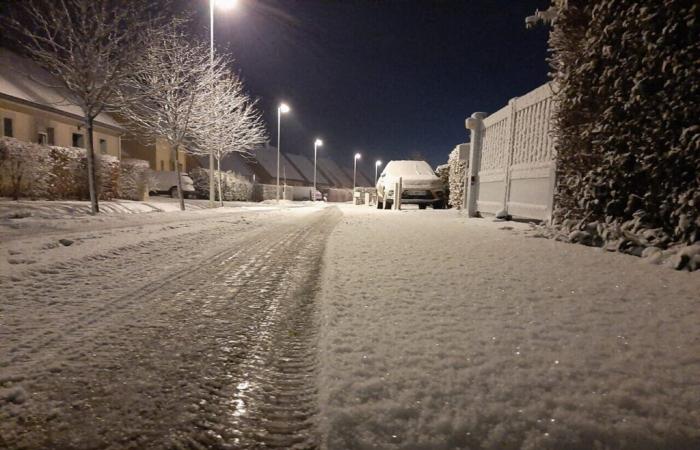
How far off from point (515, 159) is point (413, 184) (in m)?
5.56

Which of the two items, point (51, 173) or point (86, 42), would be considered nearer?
point (86, 42)

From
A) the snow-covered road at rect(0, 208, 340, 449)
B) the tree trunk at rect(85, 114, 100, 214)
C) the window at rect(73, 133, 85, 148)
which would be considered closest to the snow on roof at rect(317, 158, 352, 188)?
the window at rect(73, 133, 85, 148)

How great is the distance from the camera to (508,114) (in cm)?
671

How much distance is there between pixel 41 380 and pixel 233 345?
664 millimetres

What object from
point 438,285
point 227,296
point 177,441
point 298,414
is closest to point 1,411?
point 177,441

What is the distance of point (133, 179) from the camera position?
1362 cm

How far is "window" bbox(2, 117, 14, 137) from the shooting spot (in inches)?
668

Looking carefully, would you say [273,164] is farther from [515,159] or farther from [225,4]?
[515,159]

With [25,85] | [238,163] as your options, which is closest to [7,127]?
[25,85]

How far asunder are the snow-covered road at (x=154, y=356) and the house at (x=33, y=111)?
1761 cm

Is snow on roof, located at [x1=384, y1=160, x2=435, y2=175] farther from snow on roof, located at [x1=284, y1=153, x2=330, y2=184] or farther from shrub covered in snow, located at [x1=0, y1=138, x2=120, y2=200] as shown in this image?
snow on roof, located at [x1=284, y1=153, x2=330, y2=184]

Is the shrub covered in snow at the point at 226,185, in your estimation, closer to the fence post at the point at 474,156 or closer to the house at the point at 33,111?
the house at the point at 33,111

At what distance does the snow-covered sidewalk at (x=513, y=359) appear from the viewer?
3.09 feet

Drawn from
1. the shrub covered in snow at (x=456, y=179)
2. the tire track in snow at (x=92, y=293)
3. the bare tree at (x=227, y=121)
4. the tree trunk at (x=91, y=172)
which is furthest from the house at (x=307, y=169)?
the tire track in snow at (x=92, y=293)
